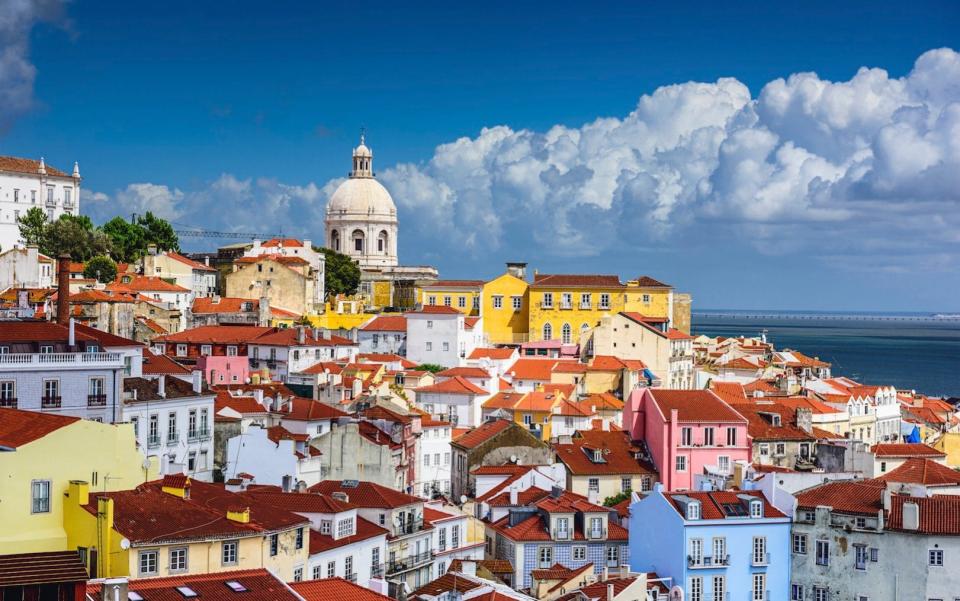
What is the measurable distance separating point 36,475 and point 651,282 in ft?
207

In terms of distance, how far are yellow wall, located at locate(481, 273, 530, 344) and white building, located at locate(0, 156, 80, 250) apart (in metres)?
42.5

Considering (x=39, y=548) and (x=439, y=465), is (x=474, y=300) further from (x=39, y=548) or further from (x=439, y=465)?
(x=39, y=548)

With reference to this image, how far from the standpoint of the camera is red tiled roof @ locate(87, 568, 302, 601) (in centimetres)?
2633

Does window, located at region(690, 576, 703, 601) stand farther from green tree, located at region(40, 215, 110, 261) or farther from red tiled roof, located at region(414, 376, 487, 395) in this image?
green tree, located at region(40, 215, 110, 261)

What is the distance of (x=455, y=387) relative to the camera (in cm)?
6912

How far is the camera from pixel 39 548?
2809 centimetres

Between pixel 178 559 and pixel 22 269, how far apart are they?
64.9m

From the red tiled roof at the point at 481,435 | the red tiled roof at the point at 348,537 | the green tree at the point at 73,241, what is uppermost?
the green tree at the point at 73,241

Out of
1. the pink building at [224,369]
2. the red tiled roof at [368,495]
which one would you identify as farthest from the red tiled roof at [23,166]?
the red tiled roof at [368,495]

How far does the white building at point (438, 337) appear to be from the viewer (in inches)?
3127

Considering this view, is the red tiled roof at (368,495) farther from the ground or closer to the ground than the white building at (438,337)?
closer to the ground

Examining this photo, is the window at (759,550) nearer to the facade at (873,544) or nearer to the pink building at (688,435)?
the facade at (873,544)

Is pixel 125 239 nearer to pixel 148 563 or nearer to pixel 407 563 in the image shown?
pixel 407 563

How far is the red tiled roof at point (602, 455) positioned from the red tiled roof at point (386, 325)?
24.6m
